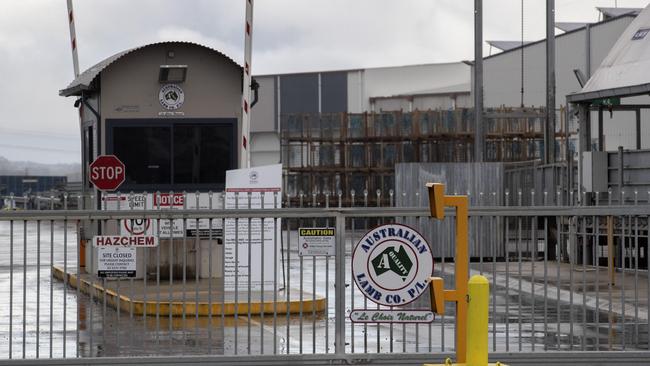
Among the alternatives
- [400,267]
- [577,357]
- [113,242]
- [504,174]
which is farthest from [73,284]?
[504,174]

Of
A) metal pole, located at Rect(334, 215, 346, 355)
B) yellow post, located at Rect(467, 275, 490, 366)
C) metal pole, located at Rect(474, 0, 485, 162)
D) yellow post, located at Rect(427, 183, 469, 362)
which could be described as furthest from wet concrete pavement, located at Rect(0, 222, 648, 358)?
metal pole, located at Rect(474, 0, 485, 162)

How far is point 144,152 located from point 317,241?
41.2 ft

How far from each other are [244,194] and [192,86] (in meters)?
4.77

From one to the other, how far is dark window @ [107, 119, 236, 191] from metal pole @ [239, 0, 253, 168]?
4.83ft

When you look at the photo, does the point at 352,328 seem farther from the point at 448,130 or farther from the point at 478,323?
the point at 448,130

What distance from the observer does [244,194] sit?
65.7ft

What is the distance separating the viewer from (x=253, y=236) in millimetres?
14945

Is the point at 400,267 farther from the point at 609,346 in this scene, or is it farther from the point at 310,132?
the point at 310,132

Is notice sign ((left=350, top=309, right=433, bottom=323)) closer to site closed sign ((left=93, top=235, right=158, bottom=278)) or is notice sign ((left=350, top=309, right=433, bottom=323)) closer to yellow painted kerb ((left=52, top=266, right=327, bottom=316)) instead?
yellow painted kerb ((left=52, top=266, right=327, bottom=316))

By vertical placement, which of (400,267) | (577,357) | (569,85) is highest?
(569,85)

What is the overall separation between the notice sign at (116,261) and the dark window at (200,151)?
12273 millimetres

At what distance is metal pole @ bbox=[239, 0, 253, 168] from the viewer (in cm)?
2238

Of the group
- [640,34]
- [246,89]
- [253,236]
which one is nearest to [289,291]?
[253,236]

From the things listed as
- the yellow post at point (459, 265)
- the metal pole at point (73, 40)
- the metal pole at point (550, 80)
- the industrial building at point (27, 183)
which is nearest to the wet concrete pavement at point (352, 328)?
the yellow post at point (459, 265)
